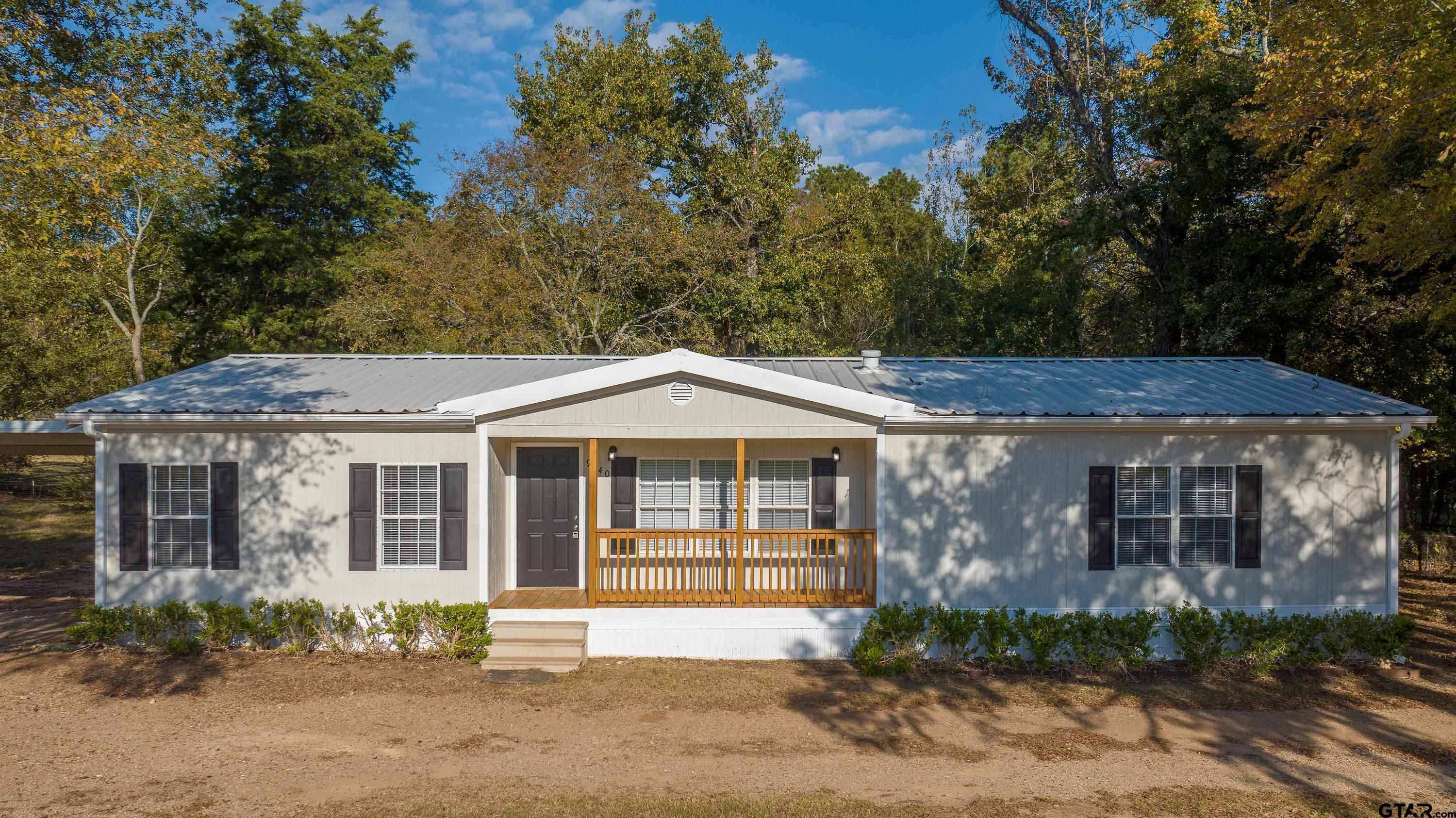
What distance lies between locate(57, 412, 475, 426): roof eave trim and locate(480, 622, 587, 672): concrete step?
2.53 m

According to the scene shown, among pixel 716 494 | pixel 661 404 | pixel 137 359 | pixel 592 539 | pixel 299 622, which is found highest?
A: pixel 137 359

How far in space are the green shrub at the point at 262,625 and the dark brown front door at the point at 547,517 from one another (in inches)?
112

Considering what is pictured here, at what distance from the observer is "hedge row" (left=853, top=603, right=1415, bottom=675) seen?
8.92 m

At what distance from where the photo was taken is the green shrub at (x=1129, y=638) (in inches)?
351

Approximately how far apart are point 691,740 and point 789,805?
4.85 feet

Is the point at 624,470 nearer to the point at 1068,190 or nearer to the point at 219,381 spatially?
the point at 219,381

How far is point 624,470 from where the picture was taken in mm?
10898

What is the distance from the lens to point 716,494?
10969mm

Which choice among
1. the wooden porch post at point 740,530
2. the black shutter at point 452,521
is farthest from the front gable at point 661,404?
the black shutter at point 452,521

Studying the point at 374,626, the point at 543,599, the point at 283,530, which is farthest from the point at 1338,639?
A: the point at 283,530

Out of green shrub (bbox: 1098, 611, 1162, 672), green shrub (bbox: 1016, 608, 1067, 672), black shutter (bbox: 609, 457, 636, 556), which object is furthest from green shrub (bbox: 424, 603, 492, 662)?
green shrub (bbox: 1098, 611, 1162, 672)

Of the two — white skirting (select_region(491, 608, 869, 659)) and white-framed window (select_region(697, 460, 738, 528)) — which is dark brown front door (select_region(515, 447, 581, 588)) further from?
white-framed window (select_region(697, 460, 738, 528))

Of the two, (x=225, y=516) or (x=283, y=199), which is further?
(x=283, y=199)

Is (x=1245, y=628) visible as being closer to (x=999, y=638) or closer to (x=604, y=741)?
(x=999, y=638)
